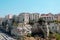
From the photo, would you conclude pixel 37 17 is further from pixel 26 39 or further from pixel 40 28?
pixel 26 39

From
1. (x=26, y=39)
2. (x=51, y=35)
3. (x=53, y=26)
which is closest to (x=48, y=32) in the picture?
(x=51, y=35)

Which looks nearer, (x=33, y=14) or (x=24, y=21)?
(x=24, y=21)

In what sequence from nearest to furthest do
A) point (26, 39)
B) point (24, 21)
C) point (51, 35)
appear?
point (26, 39) < point (51, 35) < point (24, 21)

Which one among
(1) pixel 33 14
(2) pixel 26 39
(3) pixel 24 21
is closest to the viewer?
(2) pixel 26 39

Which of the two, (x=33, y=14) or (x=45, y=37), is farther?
(x=33, y=14)

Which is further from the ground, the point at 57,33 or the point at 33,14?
the point at 33,14

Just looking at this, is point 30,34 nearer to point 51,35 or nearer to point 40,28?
point 40,28

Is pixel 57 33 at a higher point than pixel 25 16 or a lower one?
lower

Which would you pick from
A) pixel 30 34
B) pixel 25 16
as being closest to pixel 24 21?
pixel 25 16

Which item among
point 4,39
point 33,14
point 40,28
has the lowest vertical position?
point 4,39
